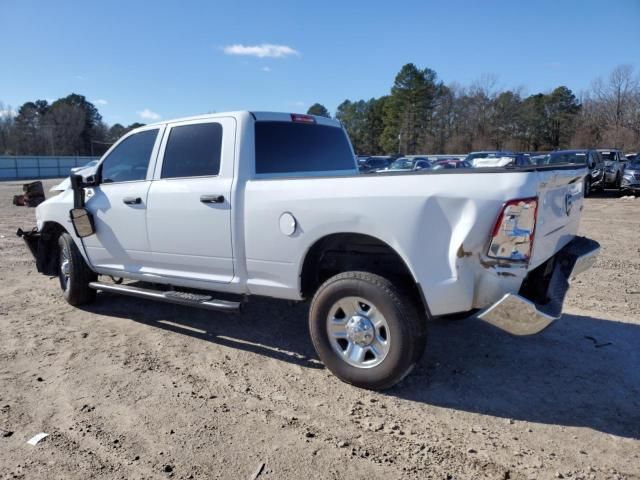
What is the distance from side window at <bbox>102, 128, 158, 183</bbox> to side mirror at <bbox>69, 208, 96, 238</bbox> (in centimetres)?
40

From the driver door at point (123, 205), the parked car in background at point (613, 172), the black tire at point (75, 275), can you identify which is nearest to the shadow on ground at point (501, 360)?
the black tire at point (75, 275)

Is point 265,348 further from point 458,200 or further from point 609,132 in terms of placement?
point 609,132

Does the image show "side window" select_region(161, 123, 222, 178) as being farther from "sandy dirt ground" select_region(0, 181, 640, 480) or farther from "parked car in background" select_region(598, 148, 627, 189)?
"parked car in background" select_region(598, 148, 627, 189)

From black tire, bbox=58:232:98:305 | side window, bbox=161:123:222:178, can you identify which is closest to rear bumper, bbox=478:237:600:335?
side window, bbox=161:123:222:178

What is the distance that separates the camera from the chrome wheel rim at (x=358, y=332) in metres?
3.45

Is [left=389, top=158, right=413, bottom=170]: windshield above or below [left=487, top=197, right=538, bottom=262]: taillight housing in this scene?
above

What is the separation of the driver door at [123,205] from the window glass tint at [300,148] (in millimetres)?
1209

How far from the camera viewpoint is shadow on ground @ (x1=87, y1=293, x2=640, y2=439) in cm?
333

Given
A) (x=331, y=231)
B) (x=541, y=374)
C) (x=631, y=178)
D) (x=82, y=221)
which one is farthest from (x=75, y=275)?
(x=631, y=178)

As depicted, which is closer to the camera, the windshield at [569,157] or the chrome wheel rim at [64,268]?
the chrome wheel rim at [64,268]

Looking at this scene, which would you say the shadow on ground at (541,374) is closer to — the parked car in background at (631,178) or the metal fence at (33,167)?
the parked car in background at (631,178)

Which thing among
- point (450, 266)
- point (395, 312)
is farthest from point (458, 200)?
point (395, 312)

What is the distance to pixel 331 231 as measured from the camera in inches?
137

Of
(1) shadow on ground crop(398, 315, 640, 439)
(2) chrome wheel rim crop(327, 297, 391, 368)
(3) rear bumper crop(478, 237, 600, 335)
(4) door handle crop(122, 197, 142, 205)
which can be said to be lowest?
(1) shadow on ground crop(398, 315, 640, 439)
